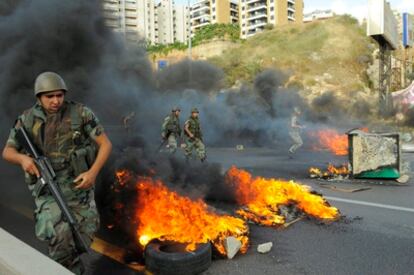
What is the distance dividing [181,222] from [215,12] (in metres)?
108

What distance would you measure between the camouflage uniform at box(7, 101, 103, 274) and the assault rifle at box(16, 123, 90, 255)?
68 mm

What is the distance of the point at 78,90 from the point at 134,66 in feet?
11.1

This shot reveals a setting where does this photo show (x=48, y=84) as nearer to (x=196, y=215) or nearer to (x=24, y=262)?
(x=24, y=262)

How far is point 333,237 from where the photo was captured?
173 inches

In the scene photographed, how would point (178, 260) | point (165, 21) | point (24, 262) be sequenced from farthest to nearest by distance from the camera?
point (165, 21) → point (178, 260) → point (24, 262)

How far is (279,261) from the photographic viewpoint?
374 cm

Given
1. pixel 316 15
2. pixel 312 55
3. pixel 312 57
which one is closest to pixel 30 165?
pixel 312 57

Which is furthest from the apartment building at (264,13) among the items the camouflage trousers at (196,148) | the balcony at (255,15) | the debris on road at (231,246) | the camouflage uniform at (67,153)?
the camouflage uniform at (67,153)

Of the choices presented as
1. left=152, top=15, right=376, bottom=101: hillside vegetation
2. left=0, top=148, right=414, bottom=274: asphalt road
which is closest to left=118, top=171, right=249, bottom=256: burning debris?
left=0, top=148, right=414, bottom=274: asphalt road

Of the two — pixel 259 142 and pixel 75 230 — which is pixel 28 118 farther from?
pixel 259 142

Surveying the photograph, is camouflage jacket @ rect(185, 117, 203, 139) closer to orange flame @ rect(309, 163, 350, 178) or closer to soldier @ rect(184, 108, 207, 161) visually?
soldier @ rect(184, 108, 207, 161)

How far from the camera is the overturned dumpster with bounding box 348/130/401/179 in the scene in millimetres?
7773

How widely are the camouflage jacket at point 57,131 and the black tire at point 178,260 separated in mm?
1138

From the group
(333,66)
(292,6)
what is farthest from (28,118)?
(292,6)
